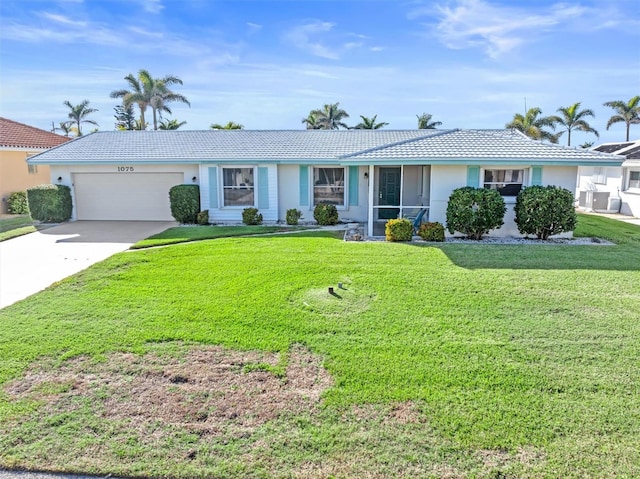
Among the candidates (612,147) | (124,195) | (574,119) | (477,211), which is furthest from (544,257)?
(574,119)

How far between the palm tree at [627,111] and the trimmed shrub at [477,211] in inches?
1368

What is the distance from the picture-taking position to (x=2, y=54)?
18.6 meters

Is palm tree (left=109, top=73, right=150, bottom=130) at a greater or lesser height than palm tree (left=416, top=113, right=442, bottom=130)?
greater

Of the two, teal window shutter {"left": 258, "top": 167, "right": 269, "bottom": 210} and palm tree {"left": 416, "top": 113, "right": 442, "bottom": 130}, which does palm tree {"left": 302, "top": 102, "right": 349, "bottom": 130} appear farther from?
teal window shutter {"left": 258, "top": 167, "right": 269, "bottom": 210}

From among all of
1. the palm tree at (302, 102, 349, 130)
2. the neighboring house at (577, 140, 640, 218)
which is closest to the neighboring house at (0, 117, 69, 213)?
the palm tree at (302, 102, 349, 130)

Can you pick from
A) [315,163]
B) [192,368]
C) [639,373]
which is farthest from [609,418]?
[315,163]

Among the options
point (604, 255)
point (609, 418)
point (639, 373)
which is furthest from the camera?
point (604, 255)

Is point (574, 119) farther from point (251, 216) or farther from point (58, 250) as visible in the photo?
point (58, 250)

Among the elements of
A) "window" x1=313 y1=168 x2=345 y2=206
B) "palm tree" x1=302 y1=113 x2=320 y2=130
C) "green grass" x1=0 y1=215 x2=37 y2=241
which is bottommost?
"green grass" x1=0 y1=215 x2=37 y2=241

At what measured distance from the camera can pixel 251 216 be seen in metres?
15.9

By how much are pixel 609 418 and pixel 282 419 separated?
10.2ft

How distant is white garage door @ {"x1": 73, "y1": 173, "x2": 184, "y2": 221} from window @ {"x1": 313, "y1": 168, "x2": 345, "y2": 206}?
5583 millimetres

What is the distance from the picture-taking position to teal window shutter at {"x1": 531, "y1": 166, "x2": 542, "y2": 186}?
507 inches

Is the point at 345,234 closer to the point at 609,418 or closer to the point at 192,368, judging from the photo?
the point at 192,368
